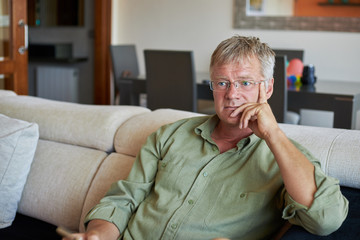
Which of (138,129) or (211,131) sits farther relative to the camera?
(138,129)

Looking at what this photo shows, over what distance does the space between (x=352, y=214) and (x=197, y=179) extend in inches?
17.6

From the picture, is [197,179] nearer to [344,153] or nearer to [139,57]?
[344,153]

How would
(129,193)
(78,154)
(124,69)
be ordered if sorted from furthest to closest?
(124,69) → (78,154) → (129,193)

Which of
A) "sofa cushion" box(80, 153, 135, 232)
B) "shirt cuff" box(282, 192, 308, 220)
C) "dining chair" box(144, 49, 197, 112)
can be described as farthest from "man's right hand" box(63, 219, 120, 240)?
"dining chair" box(144, 49, 197, 112)

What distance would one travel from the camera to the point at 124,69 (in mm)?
4387

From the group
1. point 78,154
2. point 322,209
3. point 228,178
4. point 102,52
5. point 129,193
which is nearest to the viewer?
point 322,209

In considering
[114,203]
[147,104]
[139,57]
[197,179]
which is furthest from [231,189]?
[139,57]

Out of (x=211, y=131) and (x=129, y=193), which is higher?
(x=211, y=131)

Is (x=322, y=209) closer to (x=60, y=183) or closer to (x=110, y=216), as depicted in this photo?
(x=110, y=216)

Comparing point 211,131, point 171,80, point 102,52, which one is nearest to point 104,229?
point 211,131

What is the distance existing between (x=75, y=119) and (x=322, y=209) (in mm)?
1158

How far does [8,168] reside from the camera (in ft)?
6.21

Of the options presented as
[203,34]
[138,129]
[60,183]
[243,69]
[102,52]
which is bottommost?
[60,183]

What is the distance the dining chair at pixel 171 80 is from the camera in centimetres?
342
